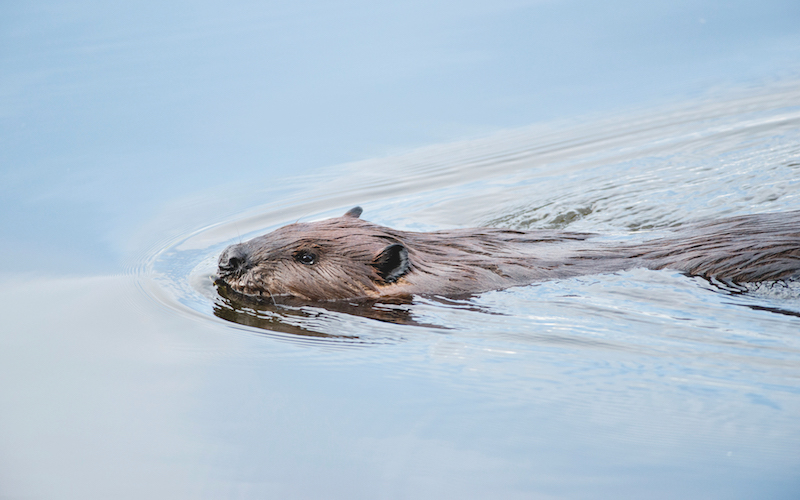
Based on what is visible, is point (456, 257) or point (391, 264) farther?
point (456, 257)

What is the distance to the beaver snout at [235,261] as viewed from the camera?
6.12 metres

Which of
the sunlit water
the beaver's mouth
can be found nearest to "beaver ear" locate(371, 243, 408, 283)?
the sunlit water

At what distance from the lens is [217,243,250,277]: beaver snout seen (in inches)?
241

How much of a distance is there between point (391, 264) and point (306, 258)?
0.69 m

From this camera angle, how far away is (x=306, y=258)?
6.01m

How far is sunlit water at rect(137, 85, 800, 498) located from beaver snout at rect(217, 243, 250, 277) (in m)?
0.27

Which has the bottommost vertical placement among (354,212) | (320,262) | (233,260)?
(320,262)

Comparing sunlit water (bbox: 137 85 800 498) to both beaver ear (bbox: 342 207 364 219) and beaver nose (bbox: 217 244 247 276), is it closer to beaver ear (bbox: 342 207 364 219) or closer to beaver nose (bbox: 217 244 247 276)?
beaver nose (bbox: 217 244 247 276)

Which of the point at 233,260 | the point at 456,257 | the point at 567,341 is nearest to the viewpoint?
the point at 567,341

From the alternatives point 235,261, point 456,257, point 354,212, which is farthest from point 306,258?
point 456,257

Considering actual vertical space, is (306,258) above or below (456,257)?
above

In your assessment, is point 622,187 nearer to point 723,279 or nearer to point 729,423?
point 723,279

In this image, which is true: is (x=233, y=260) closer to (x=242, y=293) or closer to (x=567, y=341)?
(x=242, y=293)

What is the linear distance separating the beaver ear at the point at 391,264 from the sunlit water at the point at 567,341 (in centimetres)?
24
